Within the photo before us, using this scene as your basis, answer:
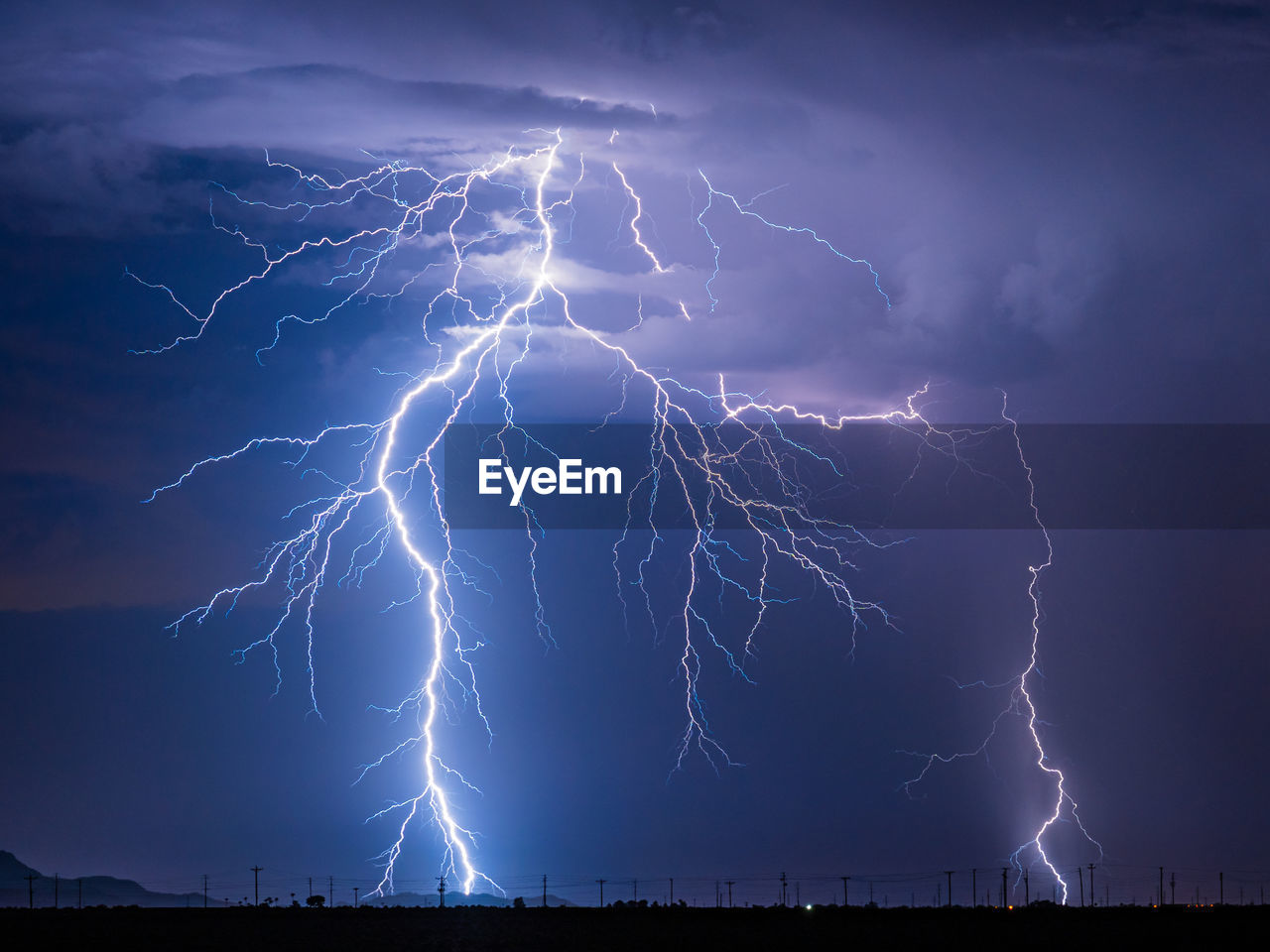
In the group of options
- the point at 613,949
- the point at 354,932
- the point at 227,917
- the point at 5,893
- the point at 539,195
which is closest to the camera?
the point at 613,949

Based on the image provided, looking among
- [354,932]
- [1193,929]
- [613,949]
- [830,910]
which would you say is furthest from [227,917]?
[1193,929]

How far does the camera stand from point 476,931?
75.5 feet

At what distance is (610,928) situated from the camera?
23.6m

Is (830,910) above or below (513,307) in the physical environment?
below

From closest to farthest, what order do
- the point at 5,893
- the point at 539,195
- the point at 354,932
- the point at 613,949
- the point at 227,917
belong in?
the point at 613,949 < the point at 354,932 < the point at 227,917 < the point at 539,195 < the point at 5,893

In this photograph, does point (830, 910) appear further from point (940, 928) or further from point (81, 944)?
point (81, 944)

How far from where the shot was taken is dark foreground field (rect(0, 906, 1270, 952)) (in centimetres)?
2091

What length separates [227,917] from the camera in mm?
26250

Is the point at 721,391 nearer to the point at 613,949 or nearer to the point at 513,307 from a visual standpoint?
the point at 513,307

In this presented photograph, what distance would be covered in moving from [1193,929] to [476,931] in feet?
43.5

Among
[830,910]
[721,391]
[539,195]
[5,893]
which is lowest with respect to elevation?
[5,893]

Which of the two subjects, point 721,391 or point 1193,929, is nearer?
point 1193,929

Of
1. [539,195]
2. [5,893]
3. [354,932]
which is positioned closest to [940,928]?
[354,932]

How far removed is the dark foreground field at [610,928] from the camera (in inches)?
823
